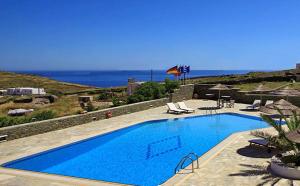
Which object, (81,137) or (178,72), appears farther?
(178,72)

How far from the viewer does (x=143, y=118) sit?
20.6m

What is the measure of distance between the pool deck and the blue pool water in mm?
584

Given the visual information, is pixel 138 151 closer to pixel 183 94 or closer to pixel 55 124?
pixel 55 124

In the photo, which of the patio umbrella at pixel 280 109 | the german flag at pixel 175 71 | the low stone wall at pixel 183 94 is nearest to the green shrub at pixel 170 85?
the low stone wall at pixel 183 94

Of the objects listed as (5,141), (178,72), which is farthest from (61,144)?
(178,72)

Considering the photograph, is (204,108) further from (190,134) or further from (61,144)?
(61,144)

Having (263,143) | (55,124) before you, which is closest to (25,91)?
(55,124)

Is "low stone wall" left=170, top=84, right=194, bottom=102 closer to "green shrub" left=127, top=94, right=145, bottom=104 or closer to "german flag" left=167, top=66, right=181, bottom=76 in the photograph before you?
"green shrub" left=127, top=94, right=145, bottom=104

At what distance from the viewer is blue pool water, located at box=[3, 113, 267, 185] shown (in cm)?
1131

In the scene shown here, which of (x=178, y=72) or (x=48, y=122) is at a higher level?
(x=178, y=72)

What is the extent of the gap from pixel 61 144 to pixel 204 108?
42.0 ft

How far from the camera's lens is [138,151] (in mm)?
14227

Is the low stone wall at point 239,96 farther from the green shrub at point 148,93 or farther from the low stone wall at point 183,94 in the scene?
the green shrub at point 148,93

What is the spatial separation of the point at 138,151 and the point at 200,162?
12.0 ft
